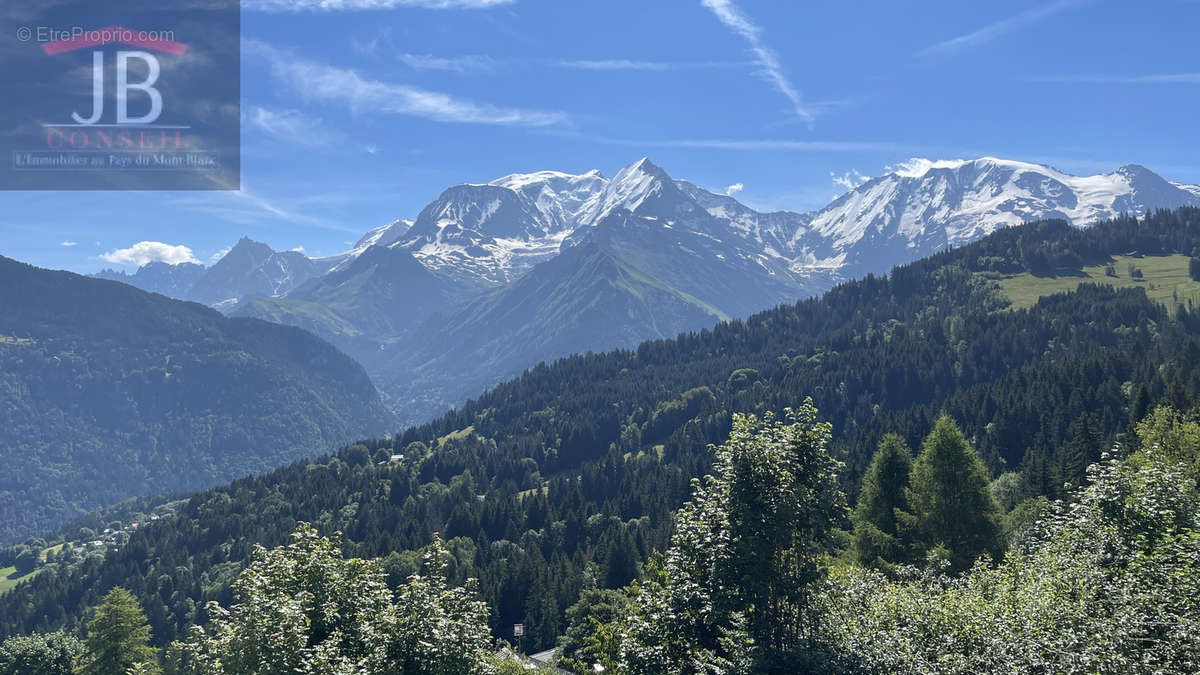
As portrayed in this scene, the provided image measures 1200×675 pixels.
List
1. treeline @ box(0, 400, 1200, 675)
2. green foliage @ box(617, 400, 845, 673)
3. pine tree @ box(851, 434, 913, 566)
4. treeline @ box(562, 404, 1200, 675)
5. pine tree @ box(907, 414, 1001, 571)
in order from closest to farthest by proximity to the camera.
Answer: treeline @ box(562, 404, 1200, 675)
treeline @ box(0, 400, 1200, 675)
green foliage @ box(617, 400, 845, 673)
pine tree @ box(907, 414, 1001, 571)
pine tree @ box(851, 434, 913, 566)

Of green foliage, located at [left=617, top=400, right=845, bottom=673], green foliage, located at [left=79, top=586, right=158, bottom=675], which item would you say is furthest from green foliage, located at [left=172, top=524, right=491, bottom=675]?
green foliage, located at [left=79, top=586, right=158, bottom=675]

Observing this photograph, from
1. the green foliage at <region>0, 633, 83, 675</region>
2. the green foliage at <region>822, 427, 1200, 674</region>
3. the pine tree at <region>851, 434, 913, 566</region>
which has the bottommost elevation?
the green foliage at <region>0, 633, 83, 675</region>

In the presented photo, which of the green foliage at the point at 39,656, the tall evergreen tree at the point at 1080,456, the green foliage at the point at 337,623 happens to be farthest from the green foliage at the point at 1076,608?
the green foliage at the point at 39,656

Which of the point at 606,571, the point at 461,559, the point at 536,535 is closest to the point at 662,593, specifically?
the point at 606,571

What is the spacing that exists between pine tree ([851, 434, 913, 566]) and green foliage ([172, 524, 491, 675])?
50472 mm

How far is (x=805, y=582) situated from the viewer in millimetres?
26625

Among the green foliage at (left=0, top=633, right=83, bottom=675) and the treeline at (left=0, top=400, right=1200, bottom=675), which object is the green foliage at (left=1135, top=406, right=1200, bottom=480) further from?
the green foliage at (left=0, top=633, right=83, bottom=675)

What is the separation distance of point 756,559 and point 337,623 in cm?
1836

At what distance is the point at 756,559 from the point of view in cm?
2686

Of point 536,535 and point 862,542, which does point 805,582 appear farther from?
point 536,535

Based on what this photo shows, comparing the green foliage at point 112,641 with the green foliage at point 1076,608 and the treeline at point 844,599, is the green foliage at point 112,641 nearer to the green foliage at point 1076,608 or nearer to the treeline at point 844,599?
the treeline at point 844,599

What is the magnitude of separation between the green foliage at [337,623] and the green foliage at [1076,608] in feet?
50.8

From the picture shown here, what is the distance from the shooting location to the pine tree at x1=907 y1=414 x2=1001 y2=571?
64.1m

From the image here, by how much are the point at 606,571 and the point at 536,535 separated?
158 feet
